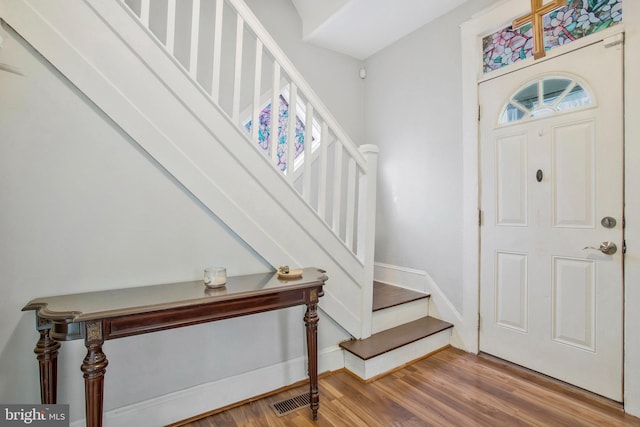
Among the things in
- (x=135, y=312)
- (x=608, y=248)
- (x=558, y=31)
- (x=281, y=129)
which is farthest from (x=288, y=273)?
(x=558, y=31)

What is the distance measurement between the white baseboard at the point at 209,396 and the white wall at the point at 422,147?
1339 mm

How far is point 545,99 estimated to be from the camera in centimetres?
213

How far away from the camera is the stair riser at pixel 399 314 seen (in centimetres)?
244

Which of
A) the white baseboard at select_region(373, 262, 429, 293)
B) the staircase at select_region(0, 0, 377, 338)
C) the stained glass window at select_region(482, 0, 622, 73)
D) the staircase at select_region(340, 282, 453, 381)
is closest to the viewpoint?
the staircase at select_region(0, 0, 377, 338)

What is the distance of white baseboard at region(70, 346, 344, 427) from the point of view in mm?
1496

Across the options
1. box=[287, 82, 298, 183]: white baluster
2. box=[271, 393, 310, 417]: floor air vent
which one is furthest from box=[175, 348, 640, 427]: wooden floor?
box=[287, 82, 298, 183]: white baluster

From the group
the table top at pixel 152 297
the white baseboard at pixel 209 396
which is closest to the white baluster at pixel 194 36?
the table top at pixel 152 297

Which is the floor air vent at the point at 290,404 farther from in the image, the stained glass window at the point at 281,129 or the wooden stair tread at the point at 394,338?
the stained glass window at the point at 281,129

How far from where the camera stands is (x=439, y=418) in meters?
1.68

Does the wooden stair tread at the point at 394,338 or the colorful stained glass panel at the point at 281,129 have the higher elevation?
the colorful stained glass panel at the point at 281,129

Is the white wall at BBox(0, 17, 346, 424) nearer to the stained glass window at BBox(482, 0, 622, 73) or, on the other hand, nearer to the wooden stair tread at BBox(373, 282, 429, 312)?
the wooden stair tread at BBox(373, 282, 429, 312)

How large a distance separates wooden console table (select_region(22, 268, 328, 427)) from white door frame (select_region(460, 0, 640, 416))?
146 centimetres

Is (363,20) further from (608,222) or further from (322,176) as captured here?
(608,222)

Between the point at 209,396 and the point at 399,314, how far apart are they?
1557 mm
